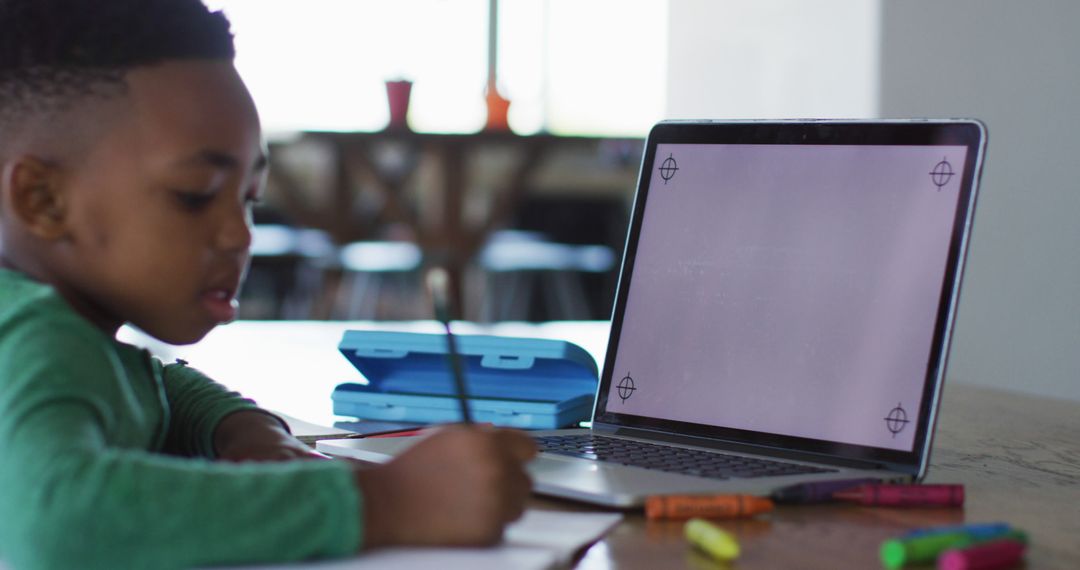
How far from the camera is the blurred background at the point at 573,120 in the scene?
153cm

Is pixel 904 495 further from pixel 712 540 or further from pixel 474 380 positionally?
pixel 474 380

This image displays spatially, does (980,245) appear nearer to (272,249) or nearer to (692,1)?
(692,1)

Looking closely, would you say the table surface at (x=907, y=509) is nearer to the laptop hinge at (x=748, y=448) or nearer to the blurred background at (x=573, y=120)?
the laptop hinge at (x=748, y=448)

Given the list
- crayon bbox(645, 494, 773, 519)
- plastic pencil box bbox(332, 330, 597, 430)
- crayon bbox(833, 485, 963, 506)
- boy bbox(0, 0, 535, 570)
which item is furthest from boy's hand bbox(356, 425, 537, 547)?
plastic pencil box bbox(332, 330, 597, 430)

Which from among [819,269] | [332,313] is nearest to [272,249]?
[332,313]

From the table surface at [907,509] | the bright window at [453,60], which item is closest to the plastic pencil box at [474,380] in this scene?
the table surface at [907,509]

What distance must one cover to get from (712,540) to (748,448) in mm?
252

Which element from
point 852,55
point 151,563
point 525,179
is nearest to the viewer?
point 151,563

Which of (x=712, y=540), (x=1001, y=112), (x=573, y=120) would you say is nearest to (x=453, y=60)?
(x=573, y=120)

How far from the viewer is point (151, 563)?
1.54ft

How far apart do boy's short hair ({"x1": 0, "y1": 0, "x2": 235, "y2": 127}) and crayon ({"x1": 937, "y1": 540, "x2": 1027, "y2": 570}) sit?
436 millimetres

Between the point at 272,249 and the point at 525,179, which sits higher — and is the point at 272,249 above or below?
below

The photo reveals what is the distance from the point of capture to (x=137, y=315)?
1.99 feet

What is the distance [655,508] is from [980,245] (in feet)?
3.67
